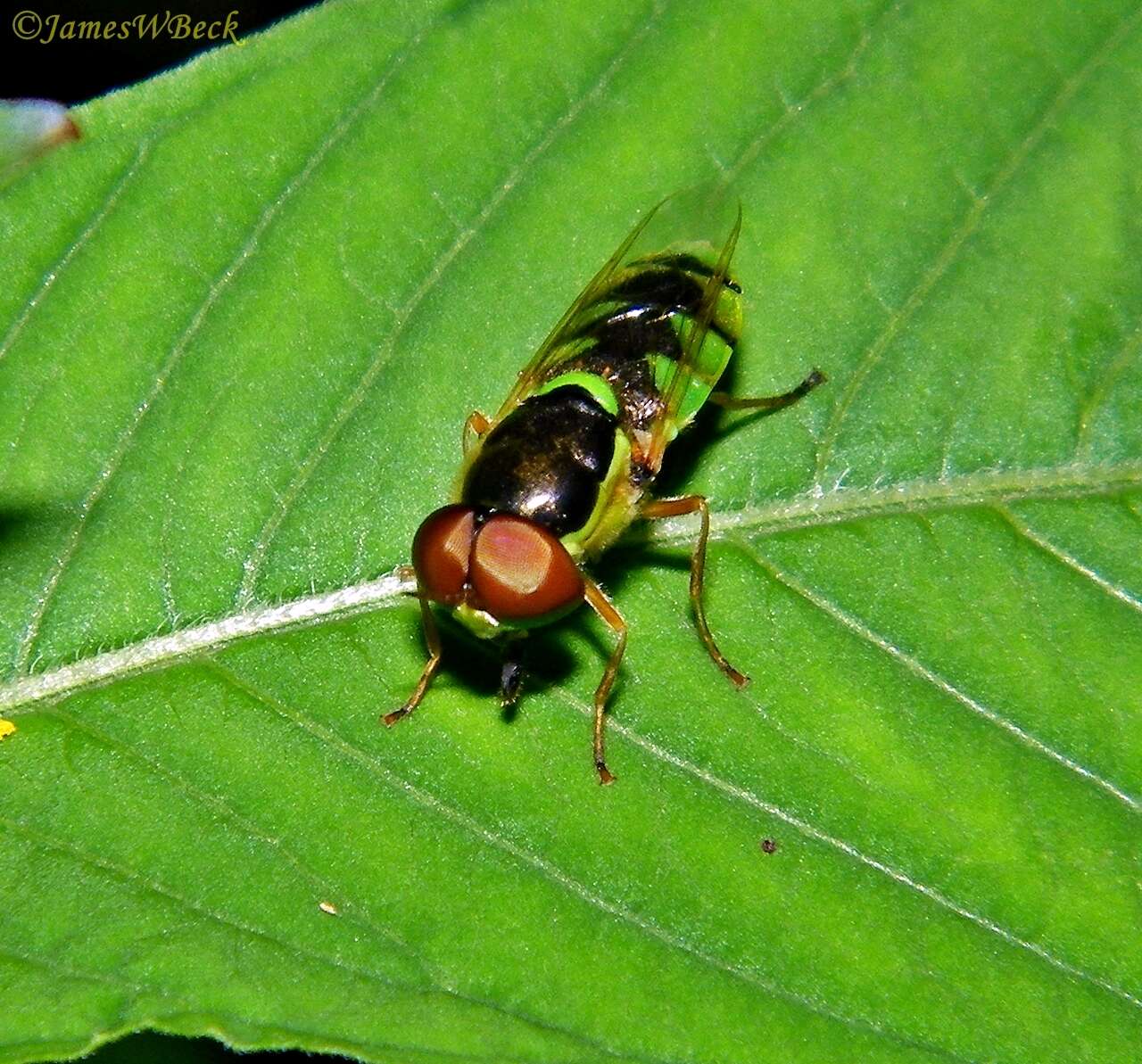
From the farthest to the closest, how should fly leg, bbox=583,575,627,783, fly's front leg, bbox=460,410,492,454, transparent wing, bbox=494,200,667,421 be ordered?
1. transparent wing, bbox=494,200,667,421
2. fly's front leg, bbox=460,410,492,454
3. fly leg, bbox=583,575,627,783

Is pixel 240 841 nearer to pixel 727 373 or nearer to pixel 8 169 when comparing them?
pixel 8 169

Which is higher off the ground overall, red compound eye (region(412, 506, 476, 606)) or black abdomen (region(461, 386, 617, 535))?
black abdomen (region(461, 386, 617, 535))

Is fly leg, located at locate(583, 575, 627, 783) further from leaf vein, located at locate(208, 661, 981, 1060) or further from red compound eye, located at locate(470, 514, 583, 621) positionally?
leaf vein, located at locate(208, 661, 981, 1060)

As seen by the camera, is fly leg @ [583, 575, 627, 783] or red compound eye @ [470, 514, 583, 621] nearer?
red compound eye @ [470, 514, 583, 621]

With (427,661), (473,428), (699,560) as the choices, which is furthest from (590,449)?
(427,661)

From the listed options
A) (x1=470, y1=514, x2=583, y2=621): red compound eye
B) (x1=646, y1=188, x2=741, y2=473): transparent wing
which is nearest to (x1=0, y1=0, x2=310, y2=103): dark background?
(x1=646, y1=188, x2=741, y2=473): transparent wing

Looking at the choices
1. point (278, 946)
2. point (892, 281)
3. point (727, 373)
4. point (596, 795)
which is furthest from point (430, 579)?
point (892, 281)

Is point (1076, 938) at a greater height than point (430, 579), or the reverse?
point (1076, 938)
